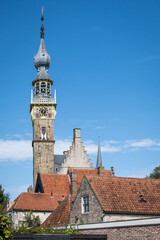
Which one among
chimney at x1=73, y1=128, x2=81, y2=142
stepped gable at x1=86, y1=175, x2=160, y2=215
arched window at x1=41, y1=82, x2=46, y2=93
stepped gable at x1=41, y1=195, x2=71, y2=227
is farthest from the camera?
arched window at x1=41, y1=82, x2=46, y2=93

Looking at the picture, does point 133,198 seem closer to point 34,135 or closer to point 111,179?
point 111,179

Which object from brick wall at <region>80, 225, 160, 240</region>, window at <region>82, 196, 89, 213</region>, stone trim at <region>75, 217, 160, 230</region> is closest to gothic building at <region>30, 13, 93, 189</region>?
window at <region>82, 196, 89, 213</region>

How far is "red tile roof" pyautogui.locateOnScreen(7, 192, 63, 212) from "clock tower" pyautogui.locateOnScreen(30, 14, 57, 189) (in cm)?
2005

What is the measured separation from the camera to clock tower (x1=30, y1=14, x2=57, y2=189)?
64519 millimetres

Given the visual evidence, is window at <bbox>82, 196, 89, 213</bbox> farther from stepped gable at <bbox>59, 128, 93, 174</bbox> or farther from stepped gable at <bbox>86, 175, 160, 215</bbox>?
stepped gable at <bbox>59, 128, 93, 174</bbox>

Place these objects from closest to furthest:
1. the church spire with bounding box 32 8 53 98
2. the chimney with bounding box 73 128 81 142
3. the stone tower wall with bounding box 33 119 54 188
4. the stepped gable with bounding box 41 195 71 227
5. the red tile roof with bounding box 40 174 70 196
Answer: the stepped gable with bounding box 41 195 71 227
the red tile roof with bounding box 40 174 70 196
the chimney with bounding box 73 128 81 142
the stone tower wall with bounding box 33 119 54 188
the church spire with bounding box 32 8 53 98

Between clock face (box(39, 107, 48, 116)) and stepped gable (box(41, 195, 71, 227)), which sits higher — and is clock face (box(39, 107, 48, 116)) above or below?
above

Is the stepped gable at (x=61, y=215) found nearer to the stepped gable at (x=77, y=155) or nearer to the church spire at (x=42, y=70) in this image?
the stepped gable at (x=77, y=155)

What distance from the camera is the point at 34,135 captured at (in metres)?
66.0

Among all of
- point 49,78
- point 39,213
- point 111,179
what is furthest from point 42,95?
point 111,179

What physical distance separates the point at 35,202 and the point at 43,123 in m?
26.0

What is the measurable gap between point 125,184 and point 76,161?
31.7m

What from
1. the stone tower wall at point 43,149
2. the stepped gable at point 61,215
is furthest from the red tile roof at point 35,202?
the stone tower wall at point 43,149

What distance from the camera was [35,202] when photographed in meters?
42.2
